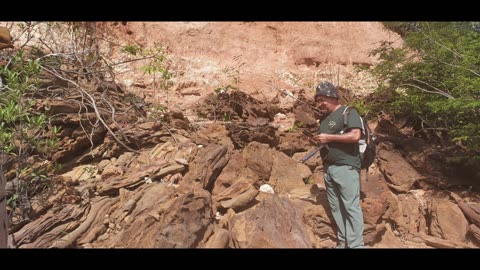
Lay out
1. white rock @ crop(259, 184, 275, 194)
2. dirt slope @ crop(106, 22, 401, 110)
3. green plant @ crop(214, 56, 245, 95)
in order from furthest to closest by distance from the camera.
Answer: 1. dirt slope @ crop(106, 22, 401, 110)
2. green plant @ crop(214, 56, 245, 95)
3. white rock @ crop(259, 184, 275, 194)

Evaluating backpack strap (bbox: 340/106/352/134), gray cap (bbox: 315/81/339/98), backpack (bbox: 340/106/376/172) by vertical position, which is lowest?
backpack (bbox: 340/106/376/172)

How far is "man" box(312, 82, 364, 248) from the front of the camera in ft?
10.7

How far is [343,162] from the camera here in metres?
3.33

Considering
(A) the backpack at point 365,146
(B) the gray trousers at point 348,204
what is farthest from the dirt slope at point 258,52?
(B) the gray trousers at point 348,204

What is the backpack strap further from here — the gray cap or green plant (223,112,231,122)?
green plant (223,112,231,122)

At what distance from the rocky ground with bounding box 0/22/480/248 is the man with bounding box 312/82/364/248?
0.31 metres

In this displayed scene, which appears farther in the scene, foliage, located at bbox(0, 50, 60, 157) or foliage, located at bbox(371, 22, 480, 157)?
foliage, located at bbox(371, 22, 480, 157)

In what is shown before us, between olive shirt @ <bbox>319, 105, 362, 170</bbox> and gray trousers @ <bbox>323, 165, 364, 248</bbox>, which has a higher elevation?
olive shirt @ <bbox>319, 105, 362, 170</bbox>

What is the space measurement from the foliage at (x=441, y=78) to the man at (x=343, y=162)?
2208mm

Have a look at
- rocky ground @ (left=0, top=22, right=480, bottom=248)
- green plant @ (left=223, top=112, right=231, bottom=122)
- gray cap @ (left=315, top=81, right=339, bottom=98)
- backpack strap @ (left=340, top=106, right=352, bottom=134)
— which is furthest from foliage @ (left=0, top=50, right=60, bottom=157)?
backpack strap @ (left=340, top=106, right=352, bottom=134)

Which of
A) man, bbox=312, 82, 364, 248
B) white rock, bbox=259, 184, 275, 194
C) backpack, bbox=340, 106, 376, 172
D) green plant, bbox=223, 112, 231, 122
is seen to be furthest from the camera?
green plant, bbox=223, 112, 231, 122

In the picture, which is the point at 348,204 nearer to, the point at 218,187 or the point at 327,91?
the point at 327,91

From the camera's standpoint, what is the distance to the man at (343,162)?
3.26 metres

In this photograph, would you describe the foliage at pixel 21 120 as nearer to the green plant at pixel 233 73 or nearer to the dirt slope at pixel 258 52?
the dirt slope at pixel 258 52
